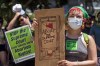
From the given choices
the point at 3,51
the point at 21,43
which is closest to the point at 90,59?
the point at 21,43

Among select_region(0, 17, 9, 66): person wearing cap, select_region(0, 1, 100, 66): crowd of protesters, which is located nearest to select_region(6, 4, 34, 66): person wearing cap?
select_region(0, 1, 100, 66): crowd of protesters

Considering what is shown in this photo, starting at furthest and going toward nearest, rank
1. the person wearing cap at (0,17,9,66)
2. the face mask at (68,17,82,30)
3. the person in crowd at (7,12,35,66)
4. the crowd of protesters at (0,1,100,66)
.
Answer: the person wearing cap at (0,17,9,66)
the crowd of protesters at (0,1,100,66)
the person in crowd at (7,12,35,66)
the face mask at (68,17,82,30)

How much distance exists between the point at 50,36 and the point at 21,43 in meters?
2.71

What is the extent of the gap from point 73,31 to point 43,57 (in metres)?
0.38

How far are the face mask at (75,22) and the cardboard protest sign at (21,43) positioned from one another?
250 cm

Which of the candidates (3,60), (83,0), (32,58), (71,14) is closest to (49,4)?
(83,0)

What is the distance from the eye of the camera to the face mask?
12.5 ft

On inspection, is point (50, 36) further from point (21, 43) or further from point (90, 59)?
point (21, 43)

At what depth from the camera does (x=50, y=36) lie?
149 inches

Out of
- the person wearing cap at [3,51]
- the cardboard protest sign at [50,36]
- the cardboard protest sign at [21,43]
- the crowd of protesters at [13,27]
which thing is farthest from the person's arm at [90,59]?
the person wearing cap at [3,51]

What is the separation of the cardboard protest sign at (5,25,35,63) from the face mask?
2504 mm

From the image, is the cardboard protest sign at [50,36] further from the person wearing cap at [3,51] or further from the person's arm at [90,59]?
the person wearing cap at [3,51]

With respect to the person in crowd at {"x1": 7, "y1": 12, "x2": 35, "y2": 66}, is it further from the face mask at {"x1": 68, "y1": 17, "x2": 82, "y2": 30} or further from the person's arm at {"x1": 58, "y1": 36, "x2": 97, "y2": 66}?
the person's arm at {"x1": 58, "y1": 36, "x2": 97, "y2": 66}

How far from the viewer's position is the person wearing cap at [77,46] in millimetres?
3695
